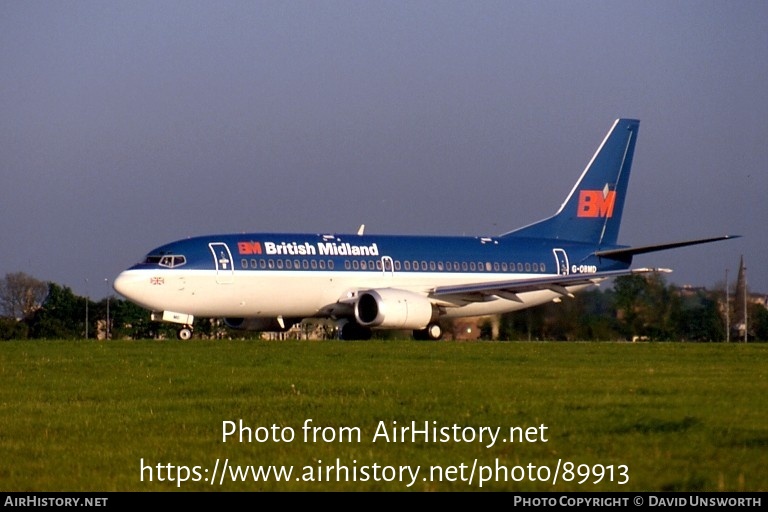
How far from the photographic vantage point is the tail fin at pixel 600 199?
49.9 metres

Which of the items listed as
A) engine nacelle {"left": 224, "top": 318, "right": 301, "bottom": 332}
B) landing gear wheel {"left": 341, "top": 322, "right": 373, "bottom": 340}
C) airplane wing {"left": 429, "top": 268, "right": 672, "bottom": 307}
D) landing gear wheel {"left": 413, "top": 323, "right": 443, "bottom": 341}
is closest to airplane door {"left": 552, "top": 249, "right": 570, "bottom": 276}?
airplane wing {"left": 429, "top": 268, "right": 672, "bottom": 307}

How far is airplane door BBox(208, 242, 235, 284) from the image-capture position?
4006 centimetres

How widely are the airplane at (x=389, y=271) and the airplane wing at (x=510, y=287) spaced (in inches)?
1.7

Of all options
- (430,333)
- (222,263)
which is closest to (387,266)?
(430,333)

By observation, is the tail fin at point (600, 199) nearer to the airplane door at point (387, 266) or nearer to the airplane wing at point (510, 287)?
the airplane wing at point (510, 287)

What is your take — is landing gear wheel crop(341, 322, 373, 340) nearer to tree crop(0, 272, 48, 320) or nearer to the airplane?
the airplane

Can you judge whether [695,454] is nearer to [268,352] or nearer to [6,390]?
[6,390]

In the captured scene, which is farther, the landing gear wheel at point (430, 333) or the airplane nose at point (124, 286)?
the landing gear wheel at point (430, 333)

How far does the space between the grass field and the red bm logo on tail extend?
84.5ft

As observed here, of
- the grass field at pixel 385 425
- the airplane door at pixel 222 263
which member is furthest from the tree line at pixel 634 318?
the grass field at pixel 385 425

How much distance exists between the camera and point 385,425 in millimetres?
15047

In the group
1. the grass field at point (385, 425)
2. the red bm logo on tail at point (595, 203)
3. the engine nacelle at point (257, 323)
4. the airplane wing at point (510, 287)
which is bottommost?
the grass field at point (385, 425)

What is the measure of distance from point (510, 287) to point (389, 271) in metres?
3.77
